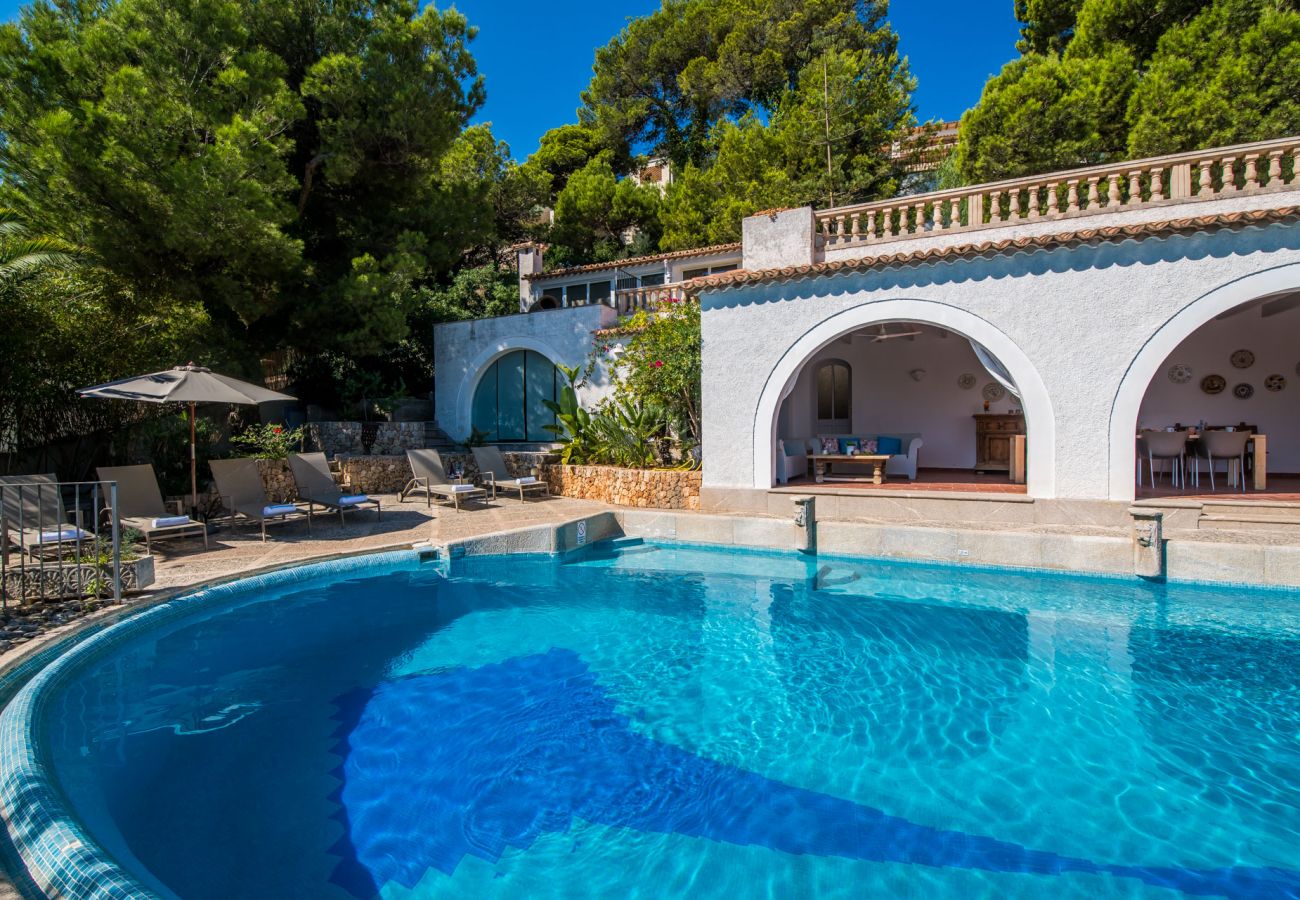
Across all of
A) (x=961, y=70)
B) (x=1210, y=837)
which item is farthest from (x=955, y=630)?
(x=961, y=70)

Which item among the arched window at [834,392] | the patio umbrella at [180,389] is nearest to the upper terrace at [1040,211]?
the arched window at [834,392]

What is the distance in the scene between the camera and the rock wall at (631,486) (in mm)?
14133

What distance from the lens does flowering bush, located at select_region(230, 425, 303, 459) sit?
15.1 metres

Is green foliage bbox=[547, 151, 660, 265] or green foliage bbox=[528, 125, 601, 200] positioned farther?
green foliage bbox=[528, 125, 601, 200]

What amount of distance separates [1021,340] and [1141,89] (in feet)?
43.5

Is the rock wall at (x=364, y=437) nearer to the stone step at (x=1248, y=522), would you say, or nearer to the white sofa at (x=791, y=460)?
the white sofa at (x=791, y=460)

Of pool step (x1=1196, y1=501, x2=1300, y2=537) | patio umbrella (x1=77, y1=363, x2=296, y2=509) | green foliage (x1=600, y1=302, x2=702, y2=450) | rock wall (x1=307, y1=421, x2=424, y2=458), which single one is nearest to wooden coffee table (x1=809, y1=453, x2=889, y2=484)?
green foliage (x1=600, y1=302, x2=702, y2=450)

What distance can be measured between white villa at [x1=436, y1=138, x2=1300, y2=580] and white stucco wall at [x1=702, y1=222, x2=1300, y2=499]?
29 millimetres

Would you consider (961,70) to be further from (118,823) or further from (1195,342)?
(118,823)

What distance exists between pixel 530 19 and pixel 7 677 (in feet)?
79.9

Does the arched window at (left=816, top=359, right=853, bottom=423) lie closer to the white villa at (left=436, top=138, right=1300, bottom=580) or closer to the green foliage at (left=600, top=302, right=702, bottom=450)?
the white villa at (left=436, top=138, right=1300, bottom=580)

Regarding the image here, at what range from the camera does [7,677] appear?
18.0 feet

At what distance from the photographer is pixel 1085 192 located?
46.2ft

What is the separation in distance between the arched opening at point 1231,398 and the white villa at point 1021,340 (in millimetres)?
36
